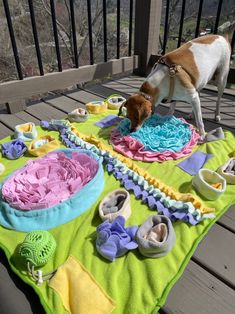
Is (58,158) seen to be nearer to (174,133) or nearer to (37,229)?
(37,229)

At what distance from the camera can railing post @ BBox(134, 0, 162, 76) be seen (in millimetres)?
3135

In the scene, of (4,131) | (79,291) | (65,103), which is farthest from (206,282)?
(65,103)

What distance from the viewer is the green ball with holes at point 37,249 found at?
1182 millimetres

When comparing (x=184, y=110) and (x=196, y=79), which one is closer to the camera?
(x=196, y=79)

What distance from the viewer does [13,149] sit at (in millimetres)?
1978

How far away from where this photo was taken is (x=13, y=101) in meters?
2.63

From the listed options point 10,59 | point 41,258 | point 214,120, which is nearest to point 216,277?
point 41,258

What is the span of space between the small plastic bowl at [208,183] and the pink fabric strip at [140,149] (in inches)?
12.5

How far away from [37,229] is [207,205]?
0.89 m

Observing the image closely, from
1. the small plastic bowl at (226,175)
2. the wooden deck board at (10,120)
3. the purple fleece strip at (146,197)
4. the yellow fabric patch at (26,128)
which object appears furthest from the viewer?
the wooden deck board at (10,120)

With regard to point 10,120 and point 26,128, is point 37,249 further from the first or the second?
point 10,120

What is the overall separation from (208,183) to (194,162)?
0.83 feet

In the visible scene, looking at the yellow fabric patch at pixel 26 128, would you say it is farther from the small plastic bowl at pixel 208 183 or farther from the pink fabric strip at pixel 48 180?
the small plastic bowl at pixel 208 183

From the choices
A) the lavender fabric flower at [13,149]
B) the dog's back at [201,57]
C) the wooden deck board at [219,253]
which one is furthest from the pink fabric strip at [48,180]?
the dog's back at [201,57]
